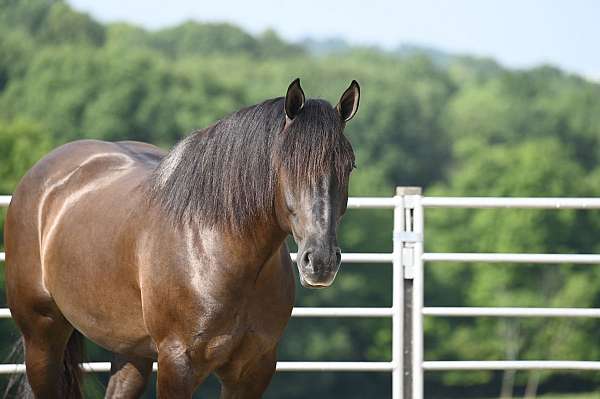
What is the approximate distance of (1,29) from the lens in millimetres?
53281

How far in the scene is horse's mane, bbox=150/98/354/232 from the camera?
9.67 feet

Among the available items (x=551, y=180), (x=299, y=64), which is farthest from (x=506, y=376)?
(x=299, y=64)

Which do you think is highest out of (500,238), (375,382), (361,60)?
(361,60)

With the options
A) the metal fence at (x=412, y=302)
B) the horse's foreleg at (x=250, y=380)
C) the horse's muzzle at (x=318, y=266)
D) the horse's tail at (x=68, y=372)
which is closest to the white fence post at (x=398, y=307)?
the metal fence at (x=412, y=302)

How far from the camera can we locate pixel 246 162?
315 cm

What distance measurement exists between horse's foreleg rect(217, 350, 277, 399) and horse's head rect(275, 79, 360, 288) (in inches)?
21.4

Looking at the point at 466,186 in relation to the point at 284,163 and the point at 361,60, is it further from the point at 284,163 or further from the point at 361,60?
the point at 284,163

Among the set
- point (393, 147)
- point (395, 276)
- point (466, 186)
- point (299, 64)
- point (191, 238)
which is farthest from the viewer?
point (299, 64)

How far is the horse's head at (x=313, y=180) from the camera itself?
2.84 metres

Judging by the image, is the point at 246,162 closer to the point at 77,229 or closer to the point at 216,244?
the point at 216,244

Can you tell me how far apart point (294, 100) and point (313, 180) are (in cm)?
30

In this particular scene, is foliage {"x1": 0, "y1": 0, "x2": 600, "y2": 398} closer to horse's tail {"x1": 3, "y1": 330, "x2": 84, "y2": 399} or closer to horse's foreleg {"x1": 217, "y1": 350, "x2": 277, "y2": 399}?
horse's tail {"x1": 3, "y1": 330, "x2": 84, "y2": 399}

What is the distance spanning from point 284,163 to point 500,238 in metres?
40.3

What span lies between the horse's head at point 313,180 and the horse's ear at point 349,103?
10 centimetres
